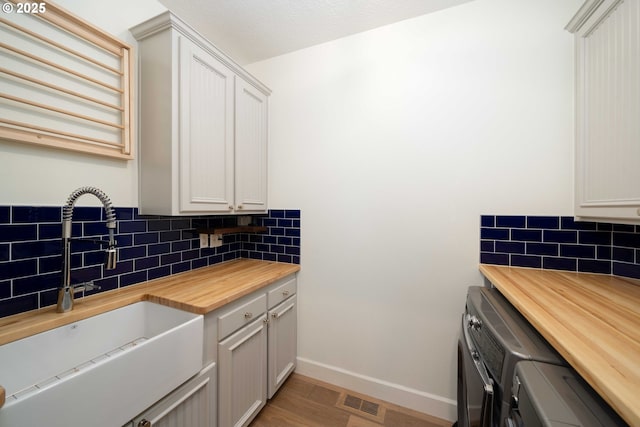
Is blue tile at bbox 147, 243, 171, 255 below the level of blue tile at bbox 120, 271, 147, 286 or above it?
above

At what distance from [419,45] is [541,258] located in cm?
150

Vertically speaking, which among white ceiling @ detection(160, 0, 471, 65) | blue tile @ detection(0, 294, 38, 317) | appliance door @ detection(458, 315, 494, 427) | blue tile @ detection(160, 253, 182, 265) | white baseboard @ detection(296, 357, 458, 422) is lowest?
white baseboard @ detection(296, 357, 458, 422)

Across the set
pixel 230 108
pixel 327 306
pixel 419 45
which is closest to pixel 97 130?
pixel 230 108

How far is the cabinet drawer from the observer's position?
3.86 feet

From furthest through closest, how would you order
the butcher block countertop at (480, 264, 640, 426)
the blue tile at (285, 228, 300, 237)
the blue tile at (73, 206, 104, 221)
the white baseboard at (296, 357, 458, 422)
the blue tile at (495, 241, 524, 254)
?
the blue tile at (285, 228, 300, 237) < the white baseboard at (296, 357, 458, 422) < the blue tile at (495, 241, 524, 254) < the blue tile at (73, 206, 104, 221) < the butcher block countertop at (480, 264, 640, 426)

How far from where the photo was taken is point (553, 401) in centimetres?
55

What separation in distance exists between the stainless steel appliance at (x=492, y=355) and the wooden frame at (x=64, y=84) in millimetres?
1909

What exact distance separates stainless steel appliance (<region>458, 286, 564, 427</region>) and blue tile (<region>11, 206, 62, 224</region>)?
1872 millimetres

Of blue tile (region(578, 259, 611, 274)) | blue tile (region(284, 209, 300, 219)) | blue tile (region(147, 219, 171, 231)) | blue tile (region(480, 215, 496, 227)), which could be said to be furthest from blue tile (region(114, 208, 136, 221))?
blue tile (region(578, 259, 611, 274))

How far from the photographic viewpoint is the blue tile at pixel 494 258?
1.41m

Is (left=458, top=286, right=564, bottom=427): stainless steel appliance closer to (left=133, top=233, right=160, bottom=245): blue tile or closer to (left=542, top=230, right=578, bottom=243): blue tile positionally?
(left=542, top=230, right=578, bottom=243): blue tile

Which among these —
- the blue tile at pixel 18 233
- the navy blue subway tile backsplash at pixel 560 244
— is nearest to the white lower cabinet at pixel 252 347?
the blue tile at pixel 18 233

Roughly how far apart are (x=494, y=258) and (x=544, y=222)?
1.05 feet

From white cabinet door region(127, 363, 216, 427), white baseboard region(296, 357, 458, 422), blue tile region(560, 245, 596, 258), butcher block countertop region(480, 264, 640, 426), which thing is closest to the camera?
butcher block countertop region(480, 264, 640, 426)
